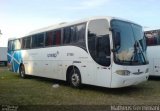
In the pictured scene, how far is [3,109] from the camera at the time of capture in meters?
8.52

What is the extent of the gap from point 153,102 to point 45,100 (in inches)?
151

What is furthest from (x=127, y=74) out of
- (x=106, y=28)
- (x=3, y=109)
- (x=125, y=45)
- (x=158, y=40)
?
(x=158, y=40)

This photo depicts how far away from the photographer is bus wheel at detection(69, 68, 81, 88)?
13.9 m

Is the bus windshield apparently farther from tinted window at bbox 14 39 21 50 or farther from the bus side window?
tinted window at bbox 14 39 21 50

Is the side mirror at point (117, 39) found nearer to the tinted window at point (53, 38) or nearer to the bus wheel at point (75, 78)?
the bus wheel at point (75, 78)

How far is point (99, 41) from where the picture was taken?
40.9ft

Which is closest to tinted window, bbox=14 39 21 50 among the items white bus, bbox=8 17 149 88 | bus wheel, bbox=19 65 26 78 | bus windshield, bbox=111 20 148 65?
bus wheel, bbox=19 65 26 78

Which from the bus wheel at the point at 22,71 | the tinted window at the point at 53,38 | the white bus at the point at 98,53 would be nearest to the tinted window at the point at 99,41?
the white bus at the point at 98,53

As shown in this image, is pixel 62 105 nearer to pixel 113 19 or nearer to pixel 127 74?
pixel 127 74

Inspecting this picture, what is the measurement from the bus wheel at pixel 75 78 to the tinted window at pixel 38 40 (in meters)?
3.99

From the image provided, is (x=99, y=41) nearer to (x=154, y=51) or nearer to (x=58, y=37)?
(x=58, y=37)

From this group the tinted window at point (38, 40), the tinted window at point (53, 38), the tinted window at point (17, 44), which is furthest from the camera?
the tinted window at point (17, 44)

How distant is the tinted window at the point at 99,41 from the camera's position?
12.1 metres

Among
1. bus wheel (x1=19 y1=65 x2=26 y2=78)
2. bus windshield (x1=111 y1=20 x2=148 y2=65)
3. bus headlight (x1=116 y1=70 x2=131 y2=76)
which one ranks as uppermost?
bus windshield (x1=111 y1=20 x2=148 y2=65)
